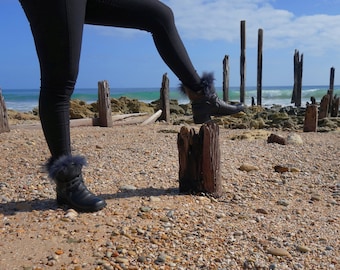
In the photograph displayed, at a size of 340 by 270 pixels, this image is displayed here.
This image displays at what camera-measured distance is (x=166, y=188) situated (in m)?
2.90

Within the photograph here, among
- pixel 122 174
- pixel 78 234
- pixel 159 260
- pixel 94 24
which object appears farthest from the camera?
pixel 122 174

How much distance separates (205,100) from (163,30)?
530 mm

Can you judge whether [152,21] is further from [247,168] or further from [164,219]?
[247,168]

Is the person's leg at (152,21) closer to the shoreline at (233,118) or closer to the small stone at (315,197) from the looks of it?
the small stone at (315,197)

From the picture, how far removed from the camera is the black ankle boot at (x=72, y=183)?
6.85 ft

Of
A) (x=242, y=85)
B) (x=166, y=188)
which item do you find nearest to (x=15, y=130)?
(x=166, y=188)

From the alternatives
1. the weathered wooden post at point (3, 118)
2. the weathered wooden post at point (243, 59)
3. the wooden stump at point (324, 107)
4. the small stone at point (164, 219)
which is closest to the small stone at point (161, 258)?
the small stone at point (164, 219)

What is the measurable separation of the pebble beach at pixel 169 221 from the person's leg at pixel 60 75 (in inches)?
7.3

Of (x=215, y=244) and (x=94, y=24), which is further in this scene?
(x=94, y=24)

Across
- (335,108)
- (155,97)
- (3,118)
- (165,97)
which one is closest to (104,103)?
(3,118)

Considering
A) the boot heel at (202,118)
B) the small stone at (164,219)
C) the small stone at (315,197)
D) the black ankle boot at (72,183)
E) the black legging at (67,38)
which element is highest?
the black legging at (67,38)

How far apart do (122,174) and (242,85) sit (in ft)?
53.8

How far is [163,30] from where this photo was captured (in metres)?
2.16

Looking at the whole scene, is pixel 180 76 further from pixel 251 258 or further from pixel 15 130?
pixel 15 130
